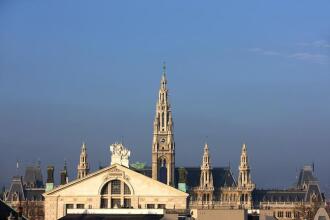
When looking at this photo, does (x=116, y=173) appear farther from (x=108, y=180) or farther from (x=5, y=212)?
(x=5, y=212)

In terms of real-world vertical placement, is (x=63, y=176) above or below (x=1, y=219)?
above

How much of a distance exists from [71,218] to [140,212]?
25.5ft

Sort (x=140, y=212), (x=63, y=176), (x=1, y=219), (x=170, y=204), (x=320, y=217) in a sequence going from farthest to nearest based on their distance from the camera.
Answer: (x=63, y=176)
(x=170, y=204)
(x=140, y=212)
(x=320, y=217)
(x=1, y=219)

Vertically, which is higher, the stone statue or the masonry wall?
the stone statue

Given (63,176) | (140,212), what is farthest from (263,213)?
(63,176)

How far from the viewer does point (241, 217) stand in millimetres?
104000

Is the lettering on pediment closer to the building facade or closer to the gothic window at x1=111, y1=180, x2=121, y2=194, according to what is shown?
the building facade

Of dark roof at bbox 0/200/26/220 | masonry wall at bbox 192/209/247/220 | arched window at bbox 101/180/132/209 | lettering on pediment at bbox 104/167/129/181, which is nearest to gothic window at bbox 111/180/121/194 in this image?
arched window at bbox 101/180/132/209

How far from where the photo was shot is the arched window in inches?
6467

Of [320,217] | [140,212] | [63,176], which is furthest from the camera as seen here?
[63,176]

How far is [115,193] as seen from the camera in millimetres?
165375

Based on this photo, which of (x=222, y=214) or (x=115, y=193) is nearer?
(x=222, y=214)

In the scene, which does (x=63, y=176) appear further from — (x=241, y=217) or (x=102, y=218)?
(x=241, y=217)

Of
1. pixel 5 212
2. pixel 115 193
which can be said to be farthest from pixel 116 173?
pixel 5 212
